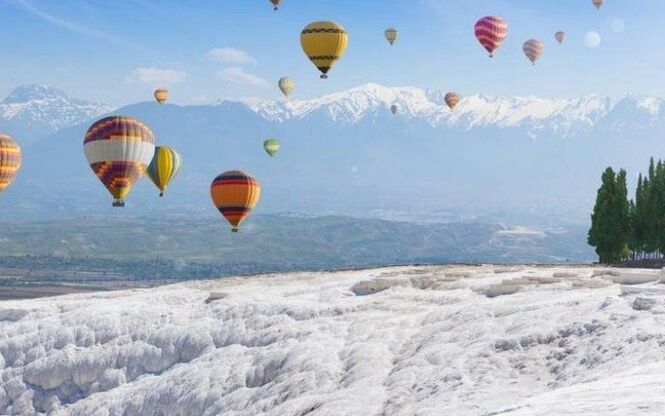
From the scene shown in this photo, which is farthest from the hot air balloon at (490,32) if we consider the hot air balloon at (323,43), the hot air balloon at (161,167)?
the hot air balloon at (161,167)

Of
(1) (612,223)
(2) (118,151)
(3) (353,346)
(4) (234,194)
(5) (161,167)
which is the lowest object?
(3) (353,346)

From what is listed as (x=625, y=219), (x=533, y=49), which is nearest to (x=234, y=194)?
(x=625, y=219)

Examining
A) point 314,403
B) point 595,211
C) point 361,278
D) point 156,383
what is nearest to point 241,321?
point 156,383

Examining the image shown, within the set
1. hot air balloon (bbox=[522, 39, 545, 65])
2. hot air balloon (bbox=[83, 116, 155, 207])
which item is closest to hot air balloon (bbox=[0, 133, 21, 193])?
hot air balloon (bbox=[83, 116, 155, 207])

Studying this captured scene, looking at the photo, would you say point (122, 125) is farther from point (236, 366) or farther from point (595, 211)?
point (595, 211)

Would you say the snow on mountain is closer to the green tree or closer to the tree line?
the green tree

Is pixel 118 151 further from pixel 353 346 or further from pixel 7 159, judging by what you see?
pixel 353 346
